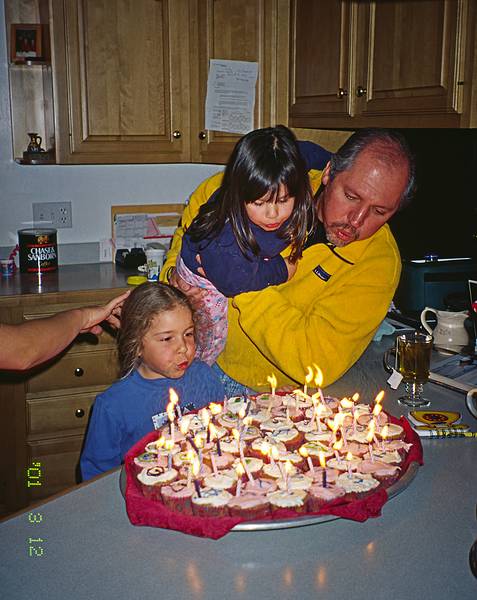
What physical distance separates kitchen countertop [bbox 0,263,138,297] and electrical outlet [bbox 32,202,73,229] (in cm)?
20

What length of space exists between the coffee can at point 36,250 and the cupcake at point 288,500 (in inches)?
83.5

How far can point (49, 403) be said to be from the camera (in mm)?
2684

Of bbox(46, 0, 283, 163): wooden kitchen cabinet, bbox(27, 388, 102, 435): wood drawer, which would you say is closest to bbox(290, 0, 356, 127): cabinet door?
bbox(46, 0, 283, 163): wooden kitchen cabinet

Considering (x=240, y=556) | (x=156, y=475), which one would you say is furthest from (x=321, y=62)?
(x=240, y=556)

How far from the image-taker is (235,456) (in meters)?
1.29

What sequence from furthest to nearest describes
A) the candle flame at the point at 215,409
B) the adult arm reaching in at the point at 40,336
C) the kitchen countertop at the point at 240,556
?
the candle flame at the point at 215,409
the adult arm reaching in at the point at 40,336
the kitchen countertop at the point at 240,556

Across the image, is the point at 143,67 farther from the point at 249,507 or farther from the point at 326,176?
the point at 249,507

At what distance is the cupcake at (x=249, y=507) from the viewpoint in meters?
1.08

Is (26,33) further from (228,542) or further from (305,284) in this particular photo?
(228,542)

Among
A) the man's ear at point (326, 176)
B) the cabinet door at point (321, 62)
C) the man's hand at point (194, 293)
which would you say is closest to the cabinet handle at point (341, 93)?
the cabinet door at point (321, 62)

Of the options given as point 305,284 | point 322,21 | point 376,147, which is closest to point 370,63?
point 322,21

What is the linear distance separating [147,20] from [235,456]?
82.8 inches

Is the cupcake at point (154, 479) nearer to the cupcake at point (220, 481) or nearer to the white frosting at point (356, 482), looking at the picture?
the cupcake at point (220, 481)

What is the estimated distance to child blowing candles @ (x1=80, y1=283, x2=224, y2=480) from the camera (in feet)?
5.65
